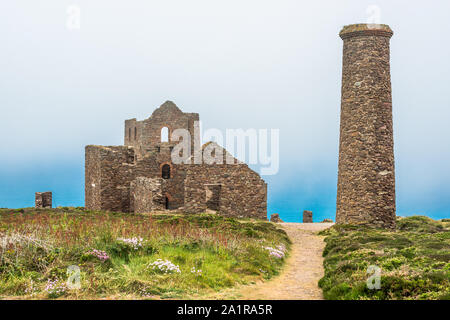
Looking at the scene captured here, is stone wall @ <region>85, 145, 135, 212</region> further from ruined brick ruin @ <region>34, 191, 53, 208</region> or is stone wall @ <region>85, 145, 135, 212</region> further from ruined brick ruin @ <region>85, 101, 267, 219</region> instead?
ruined brick ruin @ <region>34, 191, 53, 208</region>

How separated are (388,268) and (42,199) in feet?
105

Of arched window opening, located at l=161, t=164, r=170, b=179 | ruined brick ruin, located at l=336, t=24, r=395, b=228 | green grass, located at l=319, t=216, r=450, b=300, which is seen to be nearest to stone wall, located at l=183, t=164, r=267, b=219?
ruined brick ruin, located at l=336, t=24, r=395, b=228

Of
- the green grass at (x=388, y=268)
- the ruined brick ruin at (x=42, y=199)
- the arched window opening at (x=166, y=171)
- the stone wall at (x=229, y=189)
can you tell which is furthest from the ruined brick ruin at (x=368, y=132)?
the ruined brick ruin at (x=42, y=199)

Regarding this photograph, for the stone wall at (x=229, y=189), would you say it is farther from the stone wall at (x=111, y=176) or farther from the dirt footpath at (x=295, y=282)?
the dirt footpath at (x=295, y=282)

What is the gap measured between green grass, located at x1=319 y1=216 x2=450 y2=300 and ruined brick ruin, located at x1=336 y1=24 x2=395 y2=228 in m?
5.58

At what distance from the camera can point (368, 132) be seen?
23.8m

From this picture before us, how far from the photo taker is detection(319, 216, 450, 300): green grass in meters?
9.38

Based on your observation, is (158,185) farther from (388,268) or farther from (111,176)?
(388,268)

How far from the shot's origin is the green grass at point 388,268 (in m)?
9.38

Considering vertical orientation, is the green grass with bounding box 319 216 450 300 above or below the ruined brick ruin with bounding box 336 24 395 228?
below

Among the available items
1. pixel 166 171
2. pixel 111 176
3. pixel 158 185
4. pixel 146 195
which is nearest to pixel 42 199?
pixel 111 176
